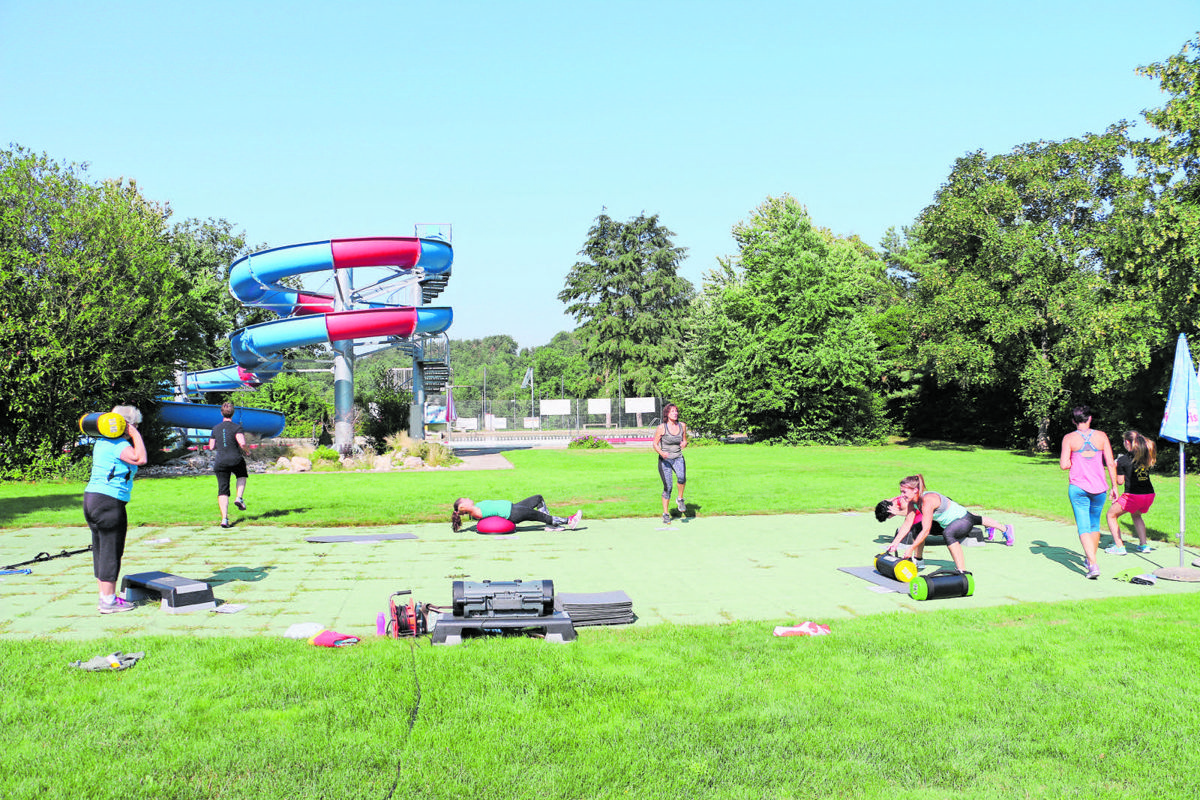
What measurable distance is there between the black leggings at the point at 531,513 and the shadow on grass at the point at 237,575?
3505 mm

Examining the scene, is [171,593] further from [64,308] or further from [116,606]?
[64,308]

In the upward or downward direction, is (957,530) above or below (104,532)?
below

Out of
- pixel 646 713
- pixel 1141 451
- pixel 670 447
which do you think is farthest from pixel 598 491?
pixel 646 713

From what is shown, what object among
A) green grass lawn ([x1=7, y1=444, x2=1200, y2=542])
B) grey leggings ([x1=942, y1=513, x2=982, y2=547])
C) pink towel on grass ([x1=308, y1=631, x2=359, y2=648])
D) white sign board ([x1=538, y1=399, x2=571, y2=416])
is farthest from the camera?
white sign board ([x1=538, y1=399, x2=571, y2=416])

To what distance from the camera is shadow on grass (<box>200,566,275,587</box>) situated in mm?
7895

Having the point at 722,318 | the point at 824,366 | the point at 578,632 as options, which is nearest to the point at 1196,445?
the point at 824,366

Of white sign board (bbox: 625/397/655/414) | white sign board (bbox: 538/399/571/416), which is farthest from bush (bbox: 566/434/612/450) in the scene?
white sign board (bbox: 538/399/571/416)

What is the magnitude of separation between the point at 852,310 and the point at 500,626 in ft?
109

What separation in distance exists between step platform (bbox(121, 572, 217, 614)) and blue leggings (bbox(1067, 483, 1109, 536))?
8644 millimetres

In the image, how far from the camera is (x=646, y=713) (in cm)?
430

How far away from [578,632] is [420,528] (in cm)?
641

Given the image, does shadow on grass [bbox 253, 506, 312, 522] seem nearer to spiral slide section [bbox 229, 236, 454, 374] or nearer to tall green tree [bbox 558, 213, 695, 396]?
spiral slide section [bbox 229, 236, 454, 374]

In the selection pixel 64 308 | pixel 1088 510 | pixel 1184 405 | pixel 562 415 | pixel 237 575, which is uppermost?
pixel 64 308

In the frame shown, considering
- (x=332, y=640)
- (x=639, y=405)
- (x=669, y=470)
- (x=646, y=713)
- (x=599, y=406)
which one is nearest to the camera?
(x=646, y=713)
